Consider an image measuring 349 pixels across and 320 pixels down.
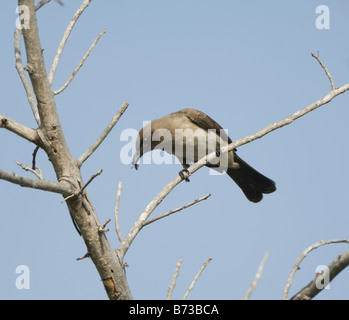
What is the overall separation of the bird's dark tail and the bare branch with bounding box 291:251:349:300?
484cm

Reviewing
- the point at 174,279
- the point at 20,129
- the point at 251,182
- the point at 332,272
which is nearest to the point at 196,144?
the point at 251,182

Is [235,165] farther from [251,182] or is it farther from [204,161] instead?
[204,161]

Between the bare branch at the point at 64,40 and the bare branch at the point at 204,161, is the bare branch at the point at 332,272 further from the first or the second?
the bare branch at the point at 64,40

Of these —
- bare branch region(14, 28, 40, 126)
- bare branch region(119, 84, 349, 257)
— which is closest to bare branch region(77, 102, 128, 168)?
bare branch region(14, 28, 40, 126)

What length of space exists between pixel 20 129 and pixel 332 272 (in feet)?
7.76

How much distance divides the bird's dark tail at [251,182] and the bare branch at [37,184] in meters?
4.25

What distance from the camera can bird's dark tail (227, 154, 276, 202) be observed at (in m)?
7.66

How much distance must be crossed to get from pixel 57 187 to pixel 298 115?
1996 millimetres

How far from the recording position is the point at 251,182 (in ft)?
25.5

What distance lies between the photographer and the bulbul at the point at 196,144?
7160 millimetres
